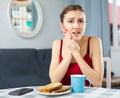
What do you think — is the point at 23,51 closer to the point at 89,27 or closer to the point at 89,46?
the point at 89,27

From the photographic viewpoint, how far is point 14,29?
340cm

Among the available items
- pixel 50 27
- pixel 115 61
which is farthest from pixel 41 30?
pixel 115 61

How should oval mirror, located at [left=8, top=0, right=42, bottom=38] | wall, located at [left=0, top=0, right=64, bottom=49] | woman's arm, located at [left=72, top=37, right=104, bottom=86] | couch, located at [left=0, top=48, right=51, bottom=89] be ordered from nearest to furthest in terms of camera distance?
1. woman's arm, located at [left=72, top=37, right=104, bottom=86]
2. couch, located at [left=0, top=48, right=51, bottom=89]
3. wall, located at [left=0, top=0, right=64, bottom=49]
4. oval mirror, located at [left=8, top=0, right=42, bottom=38]

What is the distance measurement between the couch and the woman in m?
1.46

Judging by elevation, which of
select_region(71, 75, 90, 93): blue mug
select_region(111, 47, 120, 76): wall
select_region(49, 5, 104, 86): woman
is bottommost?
select_region(111, 47, 120, 76): wall

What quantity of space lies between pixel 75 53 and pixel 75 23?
20 cm

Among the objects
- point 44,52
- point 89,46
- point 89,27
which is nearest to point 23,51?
point 44,52

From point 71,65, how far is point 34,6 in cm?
219

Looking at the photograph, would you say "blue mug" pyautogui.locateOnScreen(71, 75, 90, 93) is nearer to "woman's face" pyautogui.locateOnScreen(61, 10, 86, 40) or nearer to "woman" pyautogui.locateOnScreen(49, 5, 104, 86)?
"woman" pyautogui.locateOnScreen(49, 5, 104, 86)

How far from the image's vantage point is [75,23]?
150 centimetres

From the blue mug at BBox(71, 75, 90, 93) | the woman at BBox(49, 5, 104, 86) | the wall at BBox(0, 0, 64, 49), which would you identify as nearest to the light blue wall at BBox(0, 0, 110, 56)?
the wall at BBox(0, 0, 64, 49)

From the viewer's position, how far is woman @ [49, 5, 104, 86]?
150 centimetres

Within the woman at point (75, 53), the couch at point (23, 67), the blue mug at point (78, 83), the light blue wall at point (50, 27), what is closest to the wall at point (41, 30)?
the light blue wall at point (50, 27)

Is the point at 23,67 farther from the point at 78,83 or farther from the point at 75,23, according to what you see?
the point at 78,83
